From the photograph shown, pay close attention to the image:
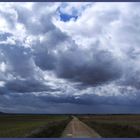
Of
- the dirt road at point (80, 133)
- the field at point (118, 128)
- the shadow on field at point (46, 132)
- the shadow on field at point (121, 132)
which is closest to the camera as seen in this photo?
the shadow on field at point (46, 132)

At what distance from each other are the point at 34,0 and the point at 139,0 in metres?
6.86

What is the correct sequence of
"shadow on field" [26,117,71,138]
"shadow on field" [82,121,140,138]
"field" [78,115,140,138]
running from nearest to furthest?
"shadow on field" [26,117,71,138] < "shadow on field" [82,121,140,138] < "field" [78,115,140,138]

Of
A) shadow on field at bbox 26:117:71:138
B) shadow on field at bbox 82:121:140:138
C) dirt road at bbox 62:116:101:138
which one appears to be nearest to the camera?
shadow on field at bbox 26:117:71:138

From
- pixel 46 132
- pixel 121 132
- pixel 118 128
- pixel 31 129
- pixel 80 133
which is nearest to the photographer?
pixel 121 132

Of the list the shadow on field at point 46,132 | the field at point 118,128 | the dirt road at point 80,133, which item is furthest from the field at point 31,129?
the field at point 118,128

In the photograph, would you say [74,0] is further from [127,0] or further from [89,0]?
[127,0]

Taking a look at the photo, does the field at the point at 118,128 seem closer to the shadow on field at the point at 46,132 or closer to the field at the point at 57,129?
the field at the point at 57,129

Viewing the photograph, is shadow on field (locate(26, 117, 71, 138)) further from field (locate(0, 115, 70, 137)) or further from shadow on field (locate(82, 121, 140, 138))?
shadow on field (locate(82, 121, 140, 138))

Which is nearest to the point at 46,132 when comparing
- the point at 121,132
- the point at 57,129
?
the point at 121,132

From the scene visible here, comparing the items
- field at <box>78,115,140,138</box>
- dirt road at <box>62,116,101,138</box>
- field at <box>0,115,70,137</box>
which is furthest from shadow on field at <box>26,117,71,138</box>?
field at <box>78,115,140,138</box>

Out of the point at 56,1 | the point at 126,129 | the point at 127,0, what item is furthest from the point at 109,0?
the point at 126,129

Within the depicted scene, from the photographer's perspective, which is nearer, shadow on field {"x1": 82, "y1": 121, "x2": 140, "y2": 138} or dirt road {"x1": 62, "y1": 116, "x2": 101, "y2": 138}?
shadow on field {"x1": 82, "y1": 121, "x2": 140, "y2": 138}

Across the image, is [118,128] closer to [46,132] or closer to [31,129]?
[46,132]

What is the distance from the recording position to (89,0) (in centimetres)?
2489
